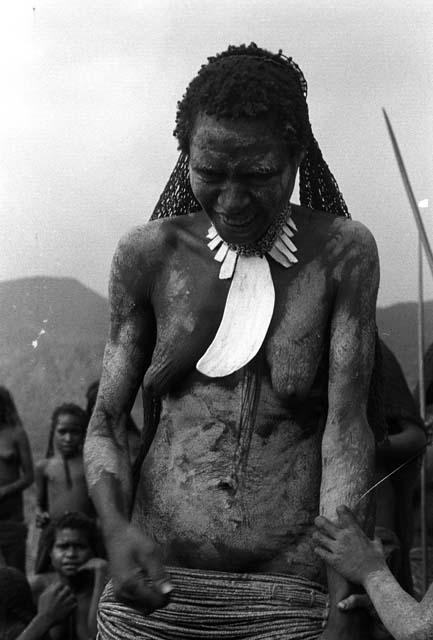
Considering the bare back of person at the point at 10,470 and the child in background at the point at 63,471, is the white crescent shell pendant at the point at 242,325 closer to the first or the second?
the child in background at the point at 63,471

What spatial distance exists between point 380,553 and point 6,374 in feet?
16.1

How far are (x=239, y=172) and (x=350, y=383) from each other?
0.55m

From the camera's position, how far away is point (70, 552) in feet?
21.6

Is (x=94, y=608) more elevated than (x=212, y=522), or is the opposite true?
(x=212, y=522)

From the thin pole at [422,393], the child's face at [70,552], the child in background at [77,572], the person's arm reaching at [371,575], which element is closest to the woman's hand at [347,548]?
the person's arm reaching at [371,575]

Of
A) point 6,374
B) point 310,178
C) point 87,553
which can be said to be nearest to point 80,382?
point 6,374

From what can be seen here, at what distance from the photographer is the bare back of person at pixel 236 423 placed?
345cm

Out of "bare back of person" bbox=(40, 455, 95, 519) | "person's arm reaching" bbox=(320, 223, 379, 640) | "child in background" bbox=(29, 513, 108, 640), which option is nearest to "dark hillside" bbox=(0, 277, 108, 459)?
"bare back of person" bbox=(40, 455, 95, 519)

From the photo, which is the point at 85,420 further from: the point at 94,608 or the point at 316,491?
the point at 316,491

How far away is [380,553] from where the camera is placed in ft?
11.1

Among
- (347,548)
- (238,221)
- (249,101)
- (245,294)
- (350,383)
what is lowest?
(347,548)

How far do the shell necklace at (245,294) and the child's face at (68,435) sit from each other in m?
3.98

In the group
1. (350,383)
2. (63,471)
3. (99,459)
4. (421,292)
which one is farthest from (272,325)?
(63,471)

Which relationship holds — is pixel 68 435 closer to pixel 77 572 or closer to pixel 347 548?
pixel 77 572
